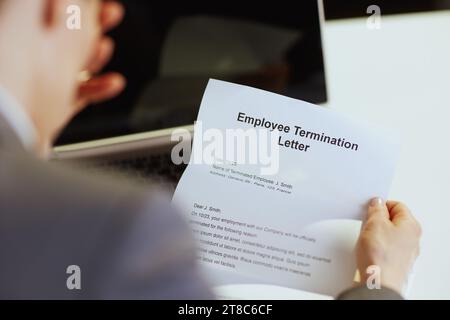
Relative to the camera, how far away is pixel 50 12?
0.61 meters

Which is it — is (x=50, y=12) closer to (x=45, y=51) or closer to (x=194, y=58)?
(x=45, y=51)

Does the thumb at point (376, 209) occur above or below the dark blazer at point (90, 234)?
above

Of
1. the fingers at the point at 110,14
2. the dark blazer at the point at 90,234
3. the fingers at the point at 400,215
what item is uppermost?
the fingers at the point at 110,14

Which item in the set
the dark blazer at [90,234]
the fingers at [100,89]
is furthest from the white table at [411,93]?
the dark blazer at [90,234]

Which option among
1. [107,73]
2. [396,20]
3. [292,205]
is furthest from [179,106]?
[396,20]

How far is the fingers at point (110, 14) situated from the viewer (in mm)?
765

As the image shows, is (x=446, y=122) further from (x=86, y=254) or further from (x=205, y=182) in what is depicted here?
(x=86, y=254)

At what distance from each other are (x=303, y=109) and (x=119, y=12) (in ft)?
0.92

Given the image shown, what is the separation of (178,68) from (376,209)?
313 millimetres

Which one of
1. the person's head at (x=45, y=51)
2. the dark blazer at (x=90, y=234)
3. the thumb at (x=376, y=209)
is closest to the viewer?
the dark blazer at (x=90, y=234)

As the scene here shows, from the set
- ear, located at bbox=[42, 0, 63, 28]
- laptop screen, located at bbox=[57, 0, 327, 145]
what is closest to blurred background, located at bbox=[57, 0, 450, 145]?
laptop screen, located at bbox=[57, 0, 327, 145]

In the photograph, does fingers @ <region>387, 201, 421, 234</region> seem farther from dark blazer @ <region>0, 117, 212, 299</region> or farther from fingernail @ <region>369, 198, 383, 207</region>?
dark blazer @ <region>0, 117, 212, 299</region>

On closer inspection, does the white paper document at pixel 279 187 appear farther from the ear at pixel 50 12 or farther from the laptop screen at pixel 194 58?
the ear at pixel 50 12

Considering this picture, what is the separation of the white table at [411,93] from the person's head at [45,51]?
332 millimetres
